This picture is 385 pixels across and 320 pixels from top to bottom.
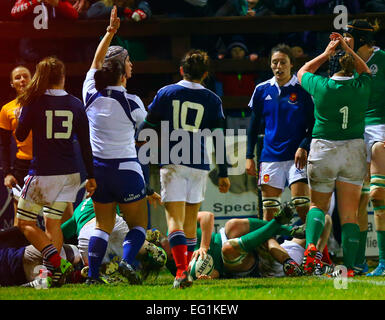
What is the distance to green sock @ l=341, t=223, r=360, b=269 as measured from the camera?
713cm

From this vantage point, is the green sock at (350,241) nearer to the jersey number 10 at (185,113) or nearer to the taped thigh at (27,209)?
the jersey number 10 at (185,113)

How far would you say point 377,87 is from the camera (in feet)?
25.9

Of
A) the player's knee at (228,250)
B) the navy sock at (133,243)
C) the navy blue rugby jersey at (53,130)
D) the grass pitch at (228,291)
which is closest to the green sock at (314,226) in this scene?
the grass pitch at (228,291)

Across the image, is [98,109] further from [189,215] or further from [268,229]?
[268,229]

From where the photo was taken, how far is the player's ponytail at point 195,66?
264 inches

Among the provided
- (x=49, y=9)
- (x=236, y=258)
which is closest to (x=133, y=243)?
(x=236, y=258)

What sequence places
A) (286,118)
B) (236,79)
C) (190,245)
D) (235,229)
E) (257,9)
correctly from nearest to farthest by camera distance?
(190,245), (235,229), (286,118), (236,79), (257,9)

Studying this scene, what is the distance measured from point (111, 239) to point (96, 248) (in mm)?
791

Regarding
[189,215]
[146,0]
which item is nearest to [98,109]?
[189,215]

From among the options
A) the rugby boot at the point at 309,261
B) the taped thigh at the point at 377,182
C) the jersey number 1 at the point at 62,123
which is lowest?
the rugby boot at the point at 309,261

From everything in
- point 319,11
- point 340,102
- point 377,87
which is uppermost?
point 319,11

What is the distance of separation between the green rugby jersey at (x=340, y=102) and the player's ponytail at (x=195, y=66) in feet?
3.53

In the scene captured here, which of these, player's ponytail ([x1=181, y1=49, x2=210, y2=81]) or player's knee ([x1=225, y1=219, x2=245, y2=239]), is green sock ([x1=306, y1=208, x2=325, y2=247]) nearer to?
player's knee ([x1=225, y1=219, x2=245, y2=239])

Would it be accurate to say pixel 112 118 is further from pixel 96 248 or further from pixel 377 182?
pixel 377 182
